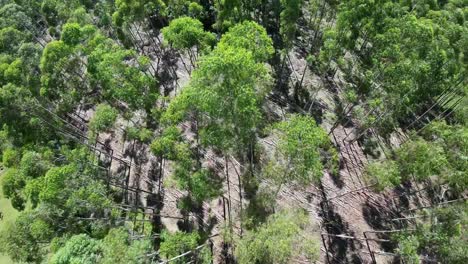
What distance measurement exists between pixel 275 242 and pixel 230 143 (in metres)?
5.77

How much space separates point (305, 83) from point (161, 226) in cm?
1845

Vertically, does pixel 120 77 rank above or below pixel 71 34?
below

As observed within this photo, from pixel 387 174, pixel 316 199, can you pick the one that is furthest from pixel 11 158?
pixel 387 174

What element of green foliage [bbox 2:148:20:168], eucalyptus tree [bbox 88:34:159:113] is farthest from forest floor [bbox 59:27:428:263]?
green foliage [bbox 2:148:20:168]

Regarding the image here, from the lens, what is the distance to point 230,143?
20.1 m

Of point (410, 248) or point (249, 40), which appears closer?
point (410, 248)

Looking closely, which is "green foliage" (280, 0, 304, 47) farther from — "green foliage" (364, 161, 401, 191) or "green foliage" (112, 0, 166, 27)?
"green foliage" (364, 161, 401, 191)

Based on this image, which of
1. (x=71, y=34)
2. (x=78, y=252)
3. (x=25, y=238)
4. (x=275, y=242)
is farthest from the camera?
(x=71, y=34)

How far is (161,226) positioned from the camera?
83.4 ft

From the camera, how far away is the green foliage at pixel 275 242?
18.0 meters

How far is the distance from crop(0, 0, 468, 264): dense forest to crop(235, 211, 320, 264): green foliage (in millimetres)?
111

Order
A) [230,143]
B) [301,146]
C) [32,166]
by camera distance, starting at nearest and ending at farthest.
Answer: [301,146], [230,143], [32,166]

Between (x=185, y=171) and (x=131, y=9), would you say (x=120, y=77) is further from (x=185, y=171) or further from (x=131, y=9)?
(x=131, y=9)

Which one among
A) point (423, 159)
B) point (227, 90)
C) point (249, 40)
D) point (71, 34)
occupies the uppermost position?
point (71, 34)
